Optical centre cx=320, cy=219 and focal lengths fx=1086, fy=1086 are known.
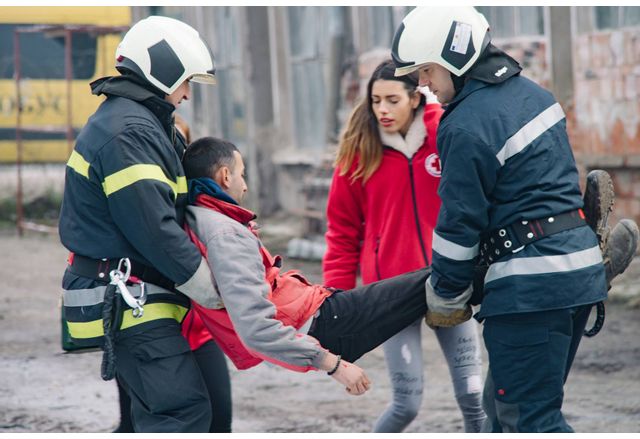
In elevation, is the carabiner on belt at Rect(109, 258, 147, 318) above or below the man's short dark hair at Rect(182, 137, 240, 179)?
below

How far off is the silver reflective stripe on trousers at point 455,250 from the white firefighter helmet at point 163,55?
108 cm

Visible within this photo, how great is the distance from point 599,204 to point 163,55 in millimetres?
1677

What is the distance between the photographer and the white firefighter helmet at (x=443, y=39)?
3.82 meters

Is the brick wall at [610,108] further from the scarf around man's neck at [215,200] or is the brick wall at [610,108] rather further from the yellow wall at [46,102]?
the yellow wall at [46,102]

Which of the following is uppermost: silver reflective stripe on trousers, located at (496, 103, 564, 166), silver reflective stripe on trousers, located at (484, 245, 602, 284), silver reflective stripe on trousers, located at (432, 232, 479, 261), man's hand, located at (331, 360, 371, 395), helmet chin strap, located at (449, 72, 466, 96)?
helmet chin strap, located at (449, 72, 466, 96)

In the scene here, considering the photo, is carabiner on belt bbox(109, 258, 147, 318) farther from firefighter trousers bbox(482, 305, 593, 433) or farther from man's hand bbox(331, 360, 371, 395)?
firefighter trousers bbox(482, 305, 593, 433)

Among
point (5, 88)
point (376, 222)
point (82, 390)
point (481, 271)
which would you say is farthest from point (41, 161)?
point (481, 271)

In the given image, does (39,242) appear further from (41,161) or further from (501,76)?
(501,76)

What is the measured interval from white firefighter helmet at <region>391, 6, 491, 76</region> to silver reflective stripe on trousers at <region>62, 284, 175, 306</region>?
4.01 feet

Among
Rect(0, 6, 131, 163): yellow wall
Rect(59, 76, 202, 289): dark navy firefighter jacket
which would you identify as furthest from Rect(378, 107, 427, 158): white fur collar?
Rect(0, 6, 131, 163): yellow wall

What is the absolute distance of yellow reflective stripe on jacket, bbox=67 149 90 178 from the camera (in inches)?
153

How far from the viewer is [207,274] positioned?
12.6 feet

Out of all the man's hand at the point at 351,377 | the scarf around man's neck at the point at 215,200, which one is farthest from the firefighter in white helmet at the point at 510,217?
the scarf around man's neck at the point at 215,200

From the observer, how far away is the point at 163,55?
12.8ft
